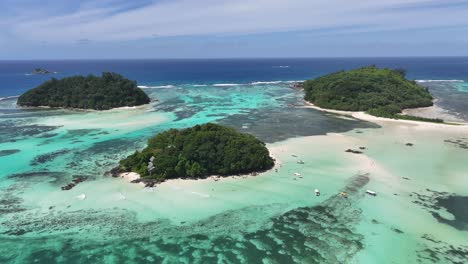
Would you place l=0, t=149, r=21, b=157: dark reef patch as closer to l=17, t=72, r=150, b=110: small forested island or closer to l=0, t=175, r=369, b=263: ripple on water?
l=0, t=175, r=369, b=263: ripple on water

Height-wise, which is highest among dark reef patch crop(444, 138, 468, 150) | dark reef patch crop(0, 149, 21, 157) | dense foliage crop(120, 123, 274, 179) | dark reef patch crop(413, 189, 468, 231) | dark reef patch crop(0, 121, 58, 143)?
dense foliage crop(120, 123, 274, 179)

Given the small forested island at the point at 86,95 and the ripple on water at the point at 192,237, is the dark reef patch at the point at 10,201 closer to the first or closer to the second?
the ripple on water at the point at 192,237

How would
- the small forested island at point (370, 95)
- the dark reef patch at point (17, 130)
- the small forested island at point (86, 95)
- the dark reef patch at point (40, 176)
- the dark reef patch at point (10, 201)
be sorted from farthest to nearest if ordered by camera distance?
the small forested island at point (86, 95), the small forested island at point (370, 95), the dark reef patch at point (17, 130), the dark reef patch at point (40, 176), the dark reef patch at point (10, 201)

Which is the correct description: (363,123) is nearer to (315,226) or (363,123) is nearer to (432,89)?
(315,226)

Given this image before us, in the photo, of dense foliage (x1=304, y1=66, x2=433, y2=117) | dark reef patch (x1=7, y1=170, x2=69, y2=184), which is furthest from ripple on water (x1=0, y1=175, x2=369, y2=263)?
dense foliage (x1=304, y1=66, x2=433, y2=117)

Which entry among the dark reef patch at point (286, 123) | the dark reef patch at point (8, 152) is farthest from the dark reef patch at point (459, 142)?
the dark reef patch at point (8, 152)

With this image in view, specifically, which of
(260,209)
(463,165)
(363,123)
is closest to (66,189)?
(260,209)
